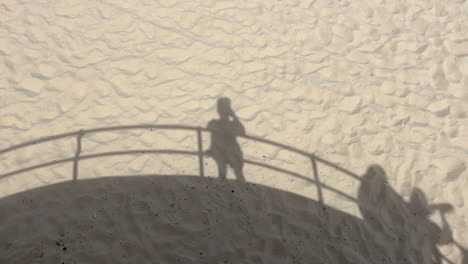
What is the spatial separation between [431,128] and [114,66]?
5.11 m

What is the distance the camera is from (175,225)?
5.20 metres

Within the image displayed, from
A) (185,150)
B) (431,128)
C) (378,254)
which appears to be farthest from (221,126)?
(431,128)

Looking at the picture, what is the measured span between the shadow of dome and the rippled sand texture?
242 mm

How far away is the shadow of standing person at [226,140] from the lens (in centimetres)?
584

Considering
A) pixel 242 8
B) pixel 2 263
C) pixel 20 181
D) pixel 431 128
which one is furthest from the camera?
pixel 242 8

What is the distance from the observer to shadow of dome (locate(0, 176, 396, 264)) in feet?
16.2

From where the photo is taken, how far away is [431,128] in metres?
6.45

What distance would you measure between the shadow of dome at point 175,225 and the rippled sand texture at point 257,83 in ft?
0.79

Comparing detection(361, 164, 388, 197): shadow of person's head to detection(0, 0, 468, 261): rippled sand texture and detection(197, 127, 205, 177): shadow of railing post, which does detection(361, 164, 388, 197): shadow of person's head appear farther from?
detection(197, 127, 205, 177): shadow of railing post

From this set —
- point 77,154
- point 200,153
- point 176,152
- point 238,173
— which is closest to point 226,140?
point 200,153

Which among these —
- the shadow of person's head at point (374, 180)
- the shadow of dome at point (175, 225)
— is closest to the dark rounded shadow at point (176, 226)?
the shadow of dome at point (175, 225)

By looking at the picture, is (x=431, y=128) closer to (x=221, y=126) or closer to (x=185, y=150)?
(x=221, y=126)

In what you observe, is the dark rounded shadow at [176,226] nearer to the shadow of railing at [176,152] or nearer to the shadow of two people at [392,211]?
the shadow of two people at [392,211]

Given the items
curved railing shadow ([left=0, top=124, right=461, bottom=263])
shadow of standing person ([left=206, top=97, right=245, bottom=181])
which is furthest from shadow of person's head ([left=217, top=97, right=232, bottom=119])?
curved railing shadow ([left=0, top=124, right=461, bottom=263])
